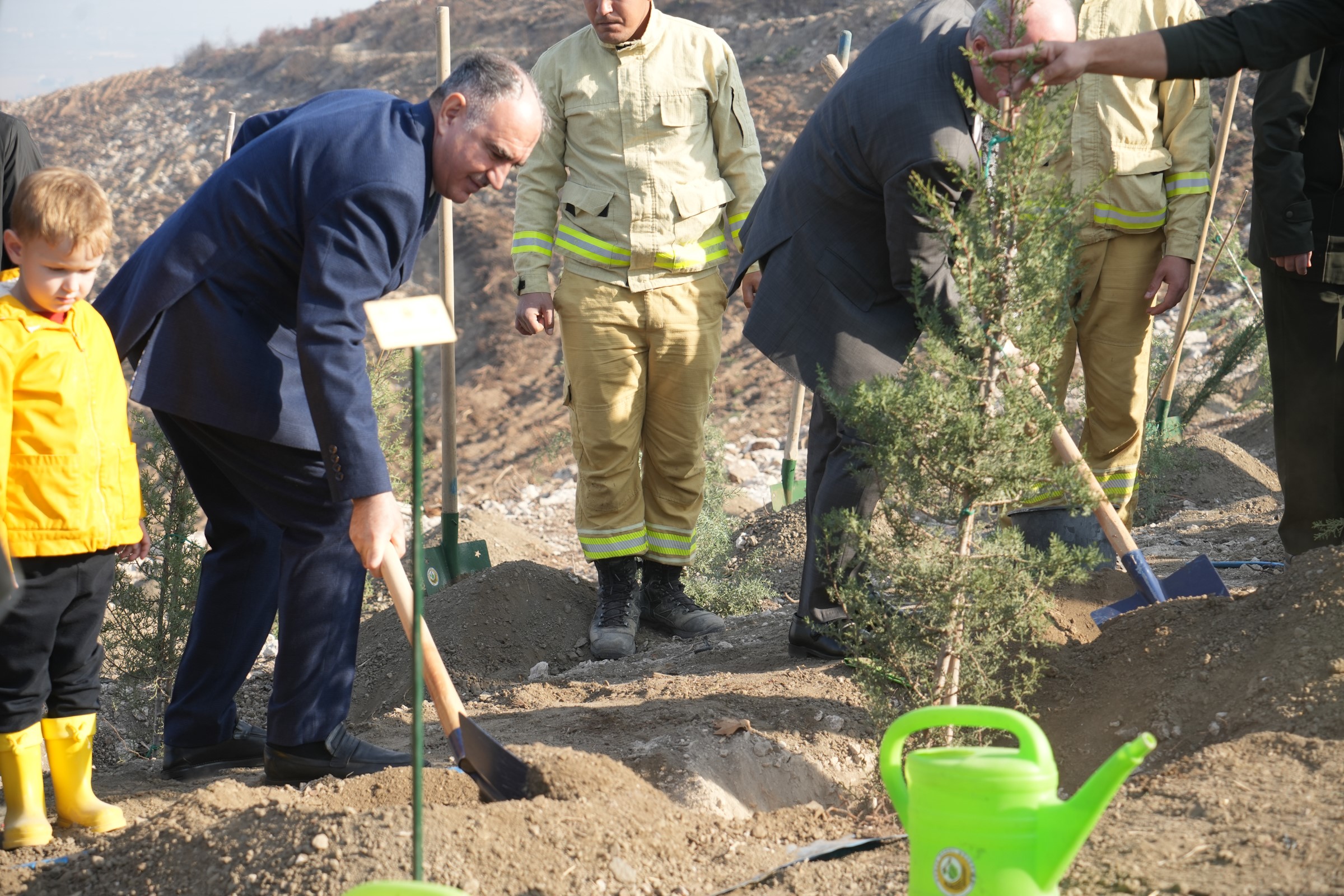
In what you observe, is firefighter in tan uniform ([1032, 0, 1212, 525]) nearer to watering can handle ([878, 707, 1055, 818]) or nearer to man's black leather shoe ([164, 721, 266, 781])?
watering can handle ([878, 707, 1055, 818])

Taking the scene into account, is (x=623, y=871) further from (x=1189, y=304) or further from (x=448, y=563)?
(x=1189, y=304)

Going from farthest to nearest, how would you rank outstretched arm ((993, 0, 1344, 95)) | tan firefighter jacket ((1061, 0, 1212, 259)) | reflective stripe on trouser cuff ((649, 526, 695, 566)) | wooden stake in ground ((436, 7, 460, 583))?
1. wooden stake in ground ((436, 7, 460, 583))
2. reflective stripe on trouser cuff ((649, 526, 695, 566))
3. tan firefighter jacket ((1061, 0, 1212, 259))
4. outstretched arm ((993, 0, 1344, 95))

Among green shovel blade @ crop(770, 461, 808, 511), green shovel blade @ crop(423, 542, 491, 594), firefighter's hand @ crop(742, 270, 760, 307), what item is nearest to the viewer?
firefighter's hand @ crop(742, 270, 760, 307)

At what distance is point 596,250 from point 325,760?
2.10m

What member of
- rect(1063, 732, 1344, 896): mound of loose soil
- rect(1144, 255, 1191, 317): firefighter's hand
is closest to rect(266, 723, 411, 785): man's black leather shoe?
rect(1063, 732, 1344, 896): mound of loose soil

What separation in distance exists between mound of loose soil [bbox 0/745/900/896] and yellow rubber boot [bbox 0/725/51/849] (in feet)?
0.74

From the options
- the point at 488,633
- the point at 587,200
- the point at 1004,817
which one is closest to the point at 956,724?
the point at 1004,817

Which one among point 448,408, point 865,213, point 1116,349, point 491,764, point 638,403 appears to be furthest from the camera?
point 448,408

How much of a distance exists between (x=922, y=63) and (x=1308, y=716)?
185 centimetres

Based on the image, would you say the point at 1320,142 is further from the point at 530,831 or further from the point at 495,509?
the point at 495,509

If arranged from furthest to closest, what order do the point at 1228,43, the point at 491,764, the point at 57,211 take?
the point at 1228,43 < the point at 57,211 < the point at 491,764

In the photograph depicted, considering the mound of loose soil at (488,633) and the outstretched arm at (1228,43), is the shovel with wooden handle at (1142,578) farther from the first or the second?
the mound of loose soil at (488,633)

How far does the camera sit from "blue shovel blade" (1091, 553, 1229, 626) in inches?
138

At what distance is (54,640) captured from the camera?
2.66 meters
